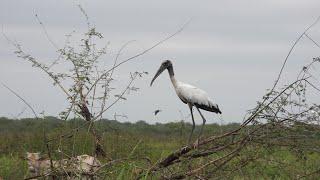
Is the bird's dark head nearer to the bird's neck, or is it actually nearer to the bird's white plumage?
the bird's neck

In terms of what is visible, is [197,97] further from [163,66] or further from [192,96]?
[163,66]

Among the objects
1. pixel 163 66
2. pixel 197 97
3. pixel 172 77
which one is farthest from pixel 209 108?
pixel 163 66

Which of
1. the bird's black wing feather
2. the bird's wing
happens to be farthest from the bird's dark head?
the bird's black wing feather

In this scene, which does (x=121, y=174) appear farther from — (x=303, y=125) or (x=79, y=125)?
(x=303, y=125)

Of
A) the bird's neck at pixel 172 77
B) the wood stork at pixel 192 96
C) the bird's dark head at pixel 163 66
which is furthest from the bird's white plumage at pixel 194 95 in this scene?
the bird's dark head at pixel 163 66

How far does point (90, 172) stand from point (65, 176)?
208mm

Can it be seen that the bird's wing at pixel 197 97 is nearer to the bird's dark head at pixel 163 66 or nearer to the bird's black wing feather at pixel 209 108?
the bird's black wing feather at pixel 209 108

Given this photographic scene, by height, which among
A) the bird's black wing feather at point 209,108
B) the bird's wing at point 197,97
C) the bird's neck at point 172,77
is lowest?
the bird's black wing feather at point 209,108

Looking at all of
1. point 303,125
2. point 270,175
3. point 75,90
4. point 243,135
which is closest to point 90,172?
point 75,90

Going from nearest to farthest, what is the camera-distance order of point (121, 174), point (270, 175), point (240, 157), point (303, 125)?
point (121, 174) → point (303, 125) → point (240, 157) → point (270, 175)

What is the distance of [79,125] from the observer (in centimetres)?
627

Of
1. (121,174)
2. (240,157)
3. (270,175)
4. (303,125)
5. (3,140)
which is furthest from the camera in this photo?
(3,140)

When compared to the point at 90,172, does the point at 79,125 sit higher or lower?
higher

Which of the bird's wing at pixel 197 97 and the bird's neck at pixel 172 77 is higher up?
the bird's neck at pixel 172 77
